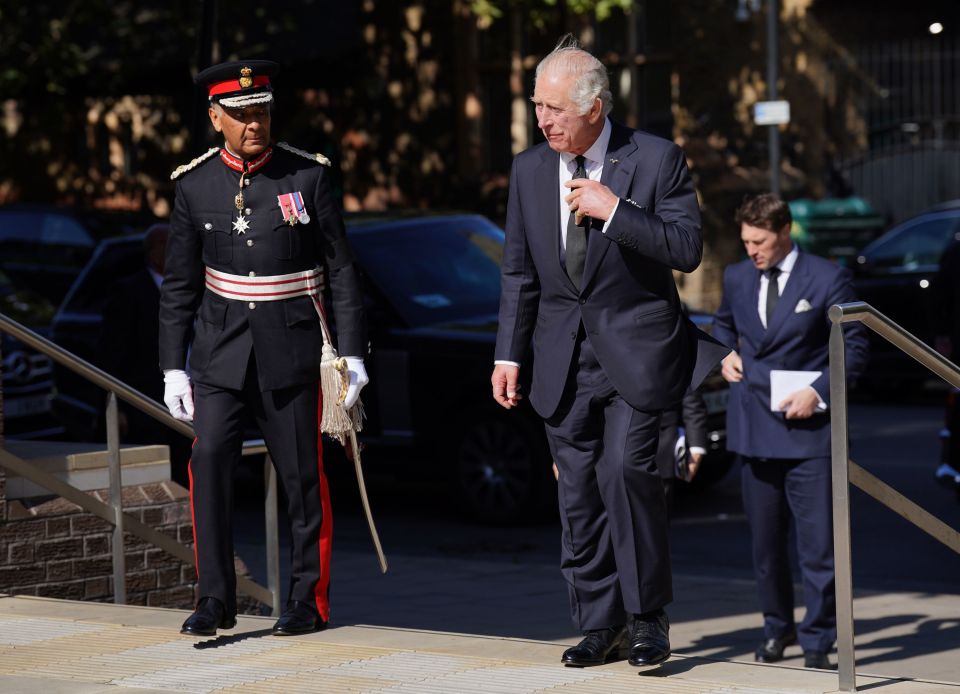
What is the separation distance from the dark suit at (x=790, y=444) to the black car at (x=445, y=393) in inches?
138

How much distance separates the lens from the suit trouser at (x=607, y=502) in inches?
209

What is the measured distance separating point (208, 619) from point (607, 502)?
1.41 meters

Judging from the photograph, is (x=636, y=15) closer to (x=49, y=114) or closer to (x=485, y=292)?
(x=49, y=114)

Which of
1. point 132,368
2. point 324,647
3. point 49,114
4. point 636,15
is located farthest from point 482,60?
point 324,647

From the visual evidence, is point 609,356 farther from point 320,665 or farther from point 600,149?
point 320,665

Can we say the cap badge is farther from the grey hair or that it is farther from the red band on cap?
the grey hair

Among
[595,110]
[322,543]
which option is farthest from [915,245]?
[595,110]

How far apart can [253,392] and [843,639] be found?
2.08 metres

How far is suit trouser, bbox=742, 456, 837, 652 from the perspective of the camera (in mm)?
7055

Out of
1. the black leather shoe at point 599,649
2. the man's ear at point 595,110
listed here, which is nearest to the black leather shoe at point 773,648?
the black leather shoe at point 599,649

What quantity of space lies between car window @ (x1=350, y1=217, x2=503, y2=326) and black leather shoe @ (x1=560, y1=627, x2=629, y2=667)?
5.94 m

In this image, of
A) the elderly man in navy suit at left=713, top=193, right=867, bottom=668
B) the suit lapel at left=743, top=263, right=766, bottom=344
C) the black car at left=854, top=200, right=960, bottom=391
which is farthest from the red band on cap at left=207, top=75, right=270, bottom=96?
the black car at left=854, top=200, right=960, bottom=391

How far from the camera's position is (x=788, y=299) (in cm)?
723

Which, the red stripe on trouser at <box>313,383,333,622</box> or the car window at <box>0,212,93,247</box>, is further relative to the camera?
the car window at <box>0,212,93,247</box>
